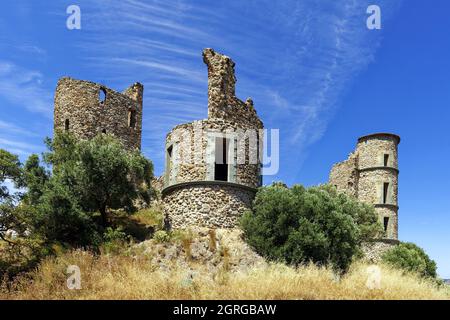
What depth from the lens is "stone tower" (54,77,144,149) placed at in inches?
1241

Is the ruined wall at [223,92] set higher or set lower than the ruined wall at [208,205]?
higher

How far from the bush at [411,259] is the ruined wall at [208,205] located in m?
14.7

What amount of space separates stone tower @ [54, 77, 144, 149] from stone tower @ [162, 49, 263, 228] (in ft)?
37.2

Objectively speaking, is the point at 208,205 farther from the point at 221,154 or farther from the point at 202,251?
the point at 221,154

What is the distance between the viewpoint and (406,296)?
12.0 meters

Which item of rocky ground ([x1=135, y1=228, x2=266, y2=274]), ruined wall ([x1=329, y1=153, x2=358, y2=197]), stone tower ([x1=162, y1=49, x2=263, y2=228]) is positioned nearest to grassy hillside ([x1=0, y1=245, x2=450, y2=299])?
rocky ground ([x1=135, y1=228, x2=266, y2=274])

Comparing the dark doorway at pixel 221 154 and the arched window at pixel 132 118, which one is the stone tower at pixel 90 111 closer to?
the arched window at pixel 132 118

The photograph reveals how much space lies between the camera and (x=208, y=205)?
65.2 feet

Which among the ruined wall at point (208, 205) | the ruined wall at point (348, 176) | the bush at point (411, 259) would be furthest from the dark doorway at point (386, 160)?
the ruined wall at point (208, 205)

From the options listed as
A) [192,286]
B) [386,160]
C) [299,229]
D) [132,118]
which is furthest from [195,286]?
[386,160]

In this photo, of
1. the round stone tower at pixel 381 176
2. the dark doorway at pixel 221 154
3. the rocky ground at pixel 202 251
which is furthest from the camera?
the round stone tower at pixel 381 176

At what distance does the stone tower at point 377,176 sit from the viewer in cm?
3894
